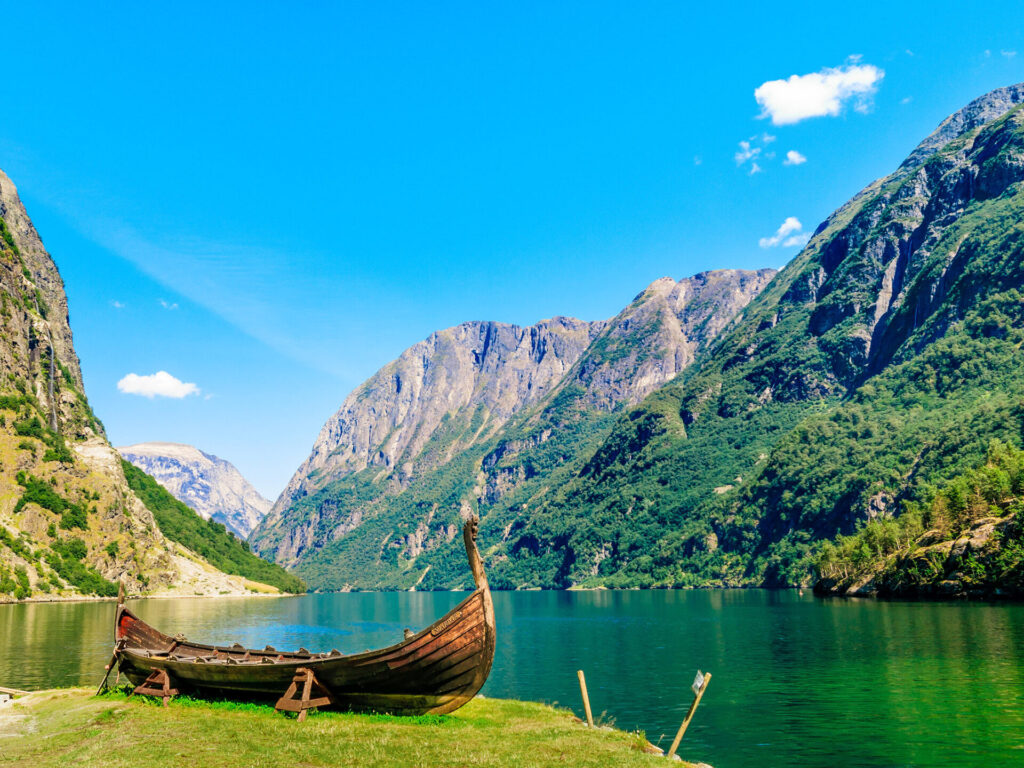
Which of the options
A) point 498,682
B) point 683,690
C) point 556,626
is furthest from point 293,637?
point 683,690

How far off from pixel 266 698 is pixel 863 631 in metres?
70.8

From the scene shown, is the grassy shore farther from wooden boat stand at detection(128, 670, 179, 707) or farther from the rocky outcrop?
the rocky outcrop

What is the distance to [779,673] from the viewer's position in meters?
54.6

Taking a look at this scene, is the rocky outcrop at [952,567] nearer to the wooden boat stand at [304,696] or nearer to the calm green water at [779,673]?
the calm green water at [779,673]

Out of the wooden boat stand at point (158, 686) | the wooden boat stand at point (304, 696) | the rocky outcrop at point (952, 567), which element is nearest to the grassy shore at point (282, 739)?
the wooden boat stand at point (304, 696)

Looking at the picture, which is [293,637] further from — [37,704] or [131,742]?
[131,742]

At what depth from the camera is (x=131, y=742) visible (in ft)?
77.5

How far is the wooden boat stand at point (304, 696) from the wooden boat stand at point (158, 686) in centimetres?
651

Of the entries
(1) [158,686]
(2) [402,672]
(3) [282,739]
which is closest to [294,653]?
(1) [158,686]

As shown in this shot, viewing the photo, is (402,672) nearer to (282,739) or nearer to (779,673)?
(282,739)

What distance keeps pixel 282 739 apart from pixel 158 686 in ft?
39.7

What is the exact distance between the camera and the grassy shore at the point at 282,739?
21.8 meters

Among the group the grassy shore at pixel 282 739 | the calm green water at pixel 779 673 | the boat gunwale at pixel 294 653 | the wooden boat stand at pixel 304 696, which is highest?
the boat gunwale at pixel 294 653

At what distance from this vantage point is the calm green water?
32375mm
